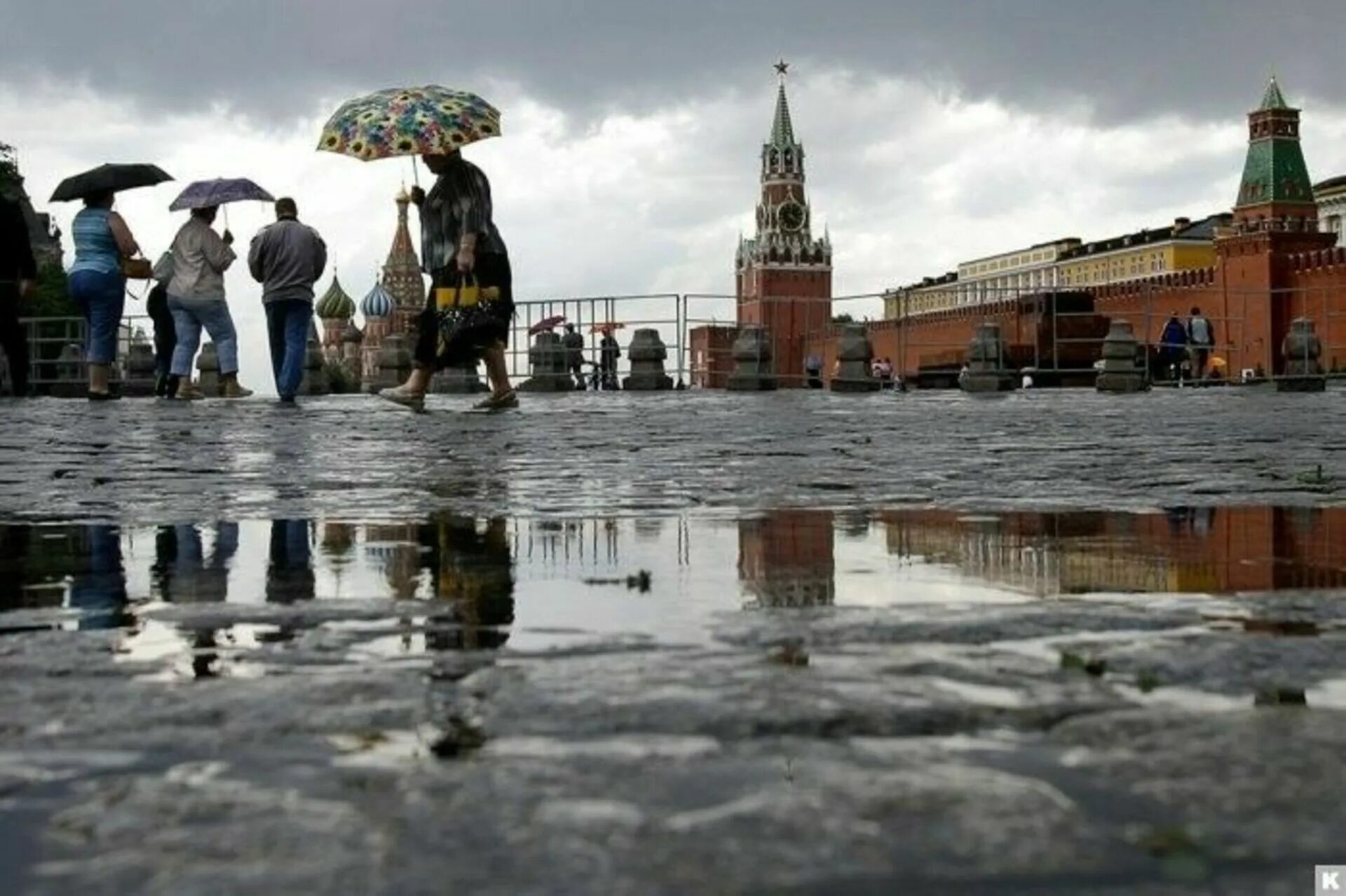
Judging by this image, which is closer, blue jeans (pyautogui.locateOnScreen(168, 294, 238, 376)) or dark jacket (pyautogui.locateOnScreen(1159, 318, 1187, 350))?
blue jeans (pyautogui.locateOnScreen(168, 294, 238, 376))

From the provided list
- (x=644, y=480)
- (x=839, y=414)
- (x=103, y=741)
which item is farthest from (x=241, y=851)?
(x=839, y=414)

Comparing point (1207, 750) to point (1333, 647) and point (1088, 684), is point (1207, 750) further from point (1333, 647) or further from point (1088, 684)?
point (1333, 647)

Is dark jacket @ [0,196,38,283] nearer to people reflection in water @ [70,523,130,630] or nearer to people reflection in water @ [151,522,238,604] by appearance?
people reflection in water @ [151,522,238,604]

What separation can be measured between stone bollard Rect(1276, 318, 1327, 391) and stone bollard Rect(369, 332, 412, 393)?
1266cm

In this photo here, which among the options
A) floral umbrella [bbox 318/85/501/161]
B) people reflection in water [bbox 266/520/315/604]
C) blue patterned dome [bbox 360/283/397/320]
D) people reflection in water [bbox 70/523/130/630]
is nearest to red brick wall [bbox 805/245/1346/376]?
floral umbrella [bbox 318/85/501/161]

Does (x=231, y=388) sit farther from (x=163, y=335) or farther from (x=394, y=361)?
(x=394, y=361)

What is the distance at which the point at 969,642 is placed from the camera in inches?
86.7

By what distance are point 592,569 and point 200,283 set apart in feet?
38.1

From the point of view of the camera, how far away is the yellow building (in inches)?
4067

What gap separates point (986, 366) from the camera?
924 inches

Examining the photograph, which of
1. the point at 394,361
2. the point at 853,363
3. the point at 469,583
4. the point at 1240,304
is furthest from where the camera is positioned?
the point at 1240,304

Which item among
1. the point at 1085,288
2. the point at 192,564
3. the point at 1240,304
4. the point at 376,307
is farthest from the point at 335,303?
the point at 192,564

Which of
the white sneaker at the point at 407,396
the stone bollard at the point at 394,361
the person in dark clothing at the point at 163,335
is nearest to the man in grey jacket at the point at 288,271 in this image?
the white sneaker at the point at 407,396

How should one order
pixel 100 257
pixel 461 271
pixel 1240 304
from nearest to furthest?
pixel 461 271 < pixel 100 257 < pixel 1240 304
